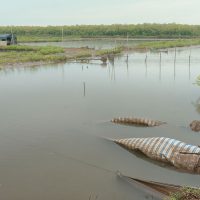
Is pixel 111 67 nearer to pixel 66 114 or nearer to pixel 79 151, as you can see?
pixel 66 114

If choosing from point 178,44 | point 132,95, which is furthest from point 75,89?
point 178,44

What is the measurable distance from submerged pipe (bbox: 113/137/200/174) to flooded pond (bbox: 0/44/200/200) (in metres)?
0.20

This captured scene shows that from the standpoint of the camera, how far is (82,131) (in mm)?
10609

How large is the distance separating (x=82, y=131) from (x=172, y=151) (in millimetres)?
3332

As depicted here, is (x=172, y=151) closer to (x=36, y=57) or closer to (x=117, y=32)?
(x=36, y=57)

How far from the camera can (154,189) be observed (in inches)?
259

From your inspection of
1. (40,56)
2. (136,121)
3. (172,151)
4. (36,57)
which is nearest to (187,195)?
(172,151)

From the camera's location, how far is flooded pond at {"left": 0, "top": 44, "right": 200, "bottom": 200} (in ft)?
24.2

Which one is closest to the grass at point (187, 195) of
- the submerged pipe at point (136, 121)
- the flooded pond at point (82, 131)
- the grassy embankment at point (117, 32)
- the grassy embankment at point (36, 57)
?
the flooded pond at point (82, 131)

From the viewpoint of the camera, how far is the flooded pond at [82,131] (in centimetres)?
739

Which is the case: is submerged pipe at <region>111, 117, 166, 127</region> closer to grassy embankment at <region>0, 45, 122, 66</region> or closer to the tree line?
grassy embankment at <region>0, 45, 122, 66</region>

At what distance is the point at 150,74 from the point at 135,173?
14.6 m

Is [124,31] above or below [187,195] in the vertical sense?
above

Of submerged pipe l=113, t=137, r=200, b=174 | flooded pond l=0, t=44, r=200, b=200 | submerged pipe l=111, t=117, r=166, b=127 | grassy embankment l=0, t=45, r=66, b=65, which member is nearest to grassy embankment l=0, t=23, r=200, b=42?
grassy embankment l=0, t=45, r=66, b=65
